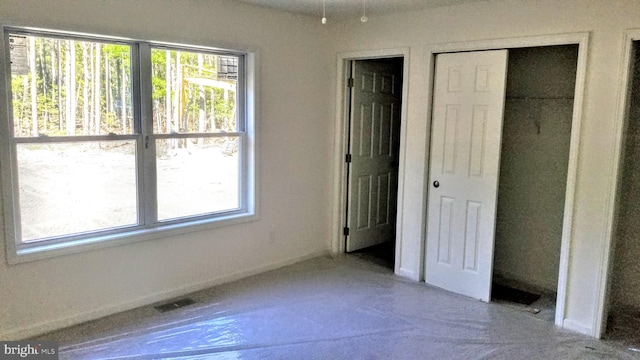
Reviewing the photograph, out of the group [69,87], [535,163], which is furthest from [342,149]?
[69,87]

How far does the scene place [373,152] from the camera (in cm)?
525

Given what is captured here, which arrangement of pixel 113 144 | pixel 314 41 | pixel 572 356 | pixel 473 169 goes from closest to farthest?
pixel 572 356, pixel 113 144, pixel 473 169, pixel 314 41

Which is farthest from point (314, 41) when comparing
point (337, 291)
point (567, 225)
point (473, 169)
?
point (567, 225)

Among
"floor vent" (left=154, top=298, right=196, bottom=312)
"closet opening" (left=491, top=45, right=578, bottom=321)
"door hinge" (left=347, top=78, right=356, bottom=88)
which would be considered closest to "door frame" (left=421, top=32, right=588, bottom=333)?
"closet opening" (left=491, top=45, right=578, bottom=321)

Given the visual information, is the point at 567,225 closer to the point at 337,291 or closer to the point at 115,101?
the point at 337,291

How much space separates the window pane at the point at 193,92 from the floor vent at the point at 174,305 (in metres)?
1.35

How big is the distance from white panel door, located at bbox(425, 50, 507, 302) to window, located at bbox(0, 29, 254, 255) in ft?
5.56

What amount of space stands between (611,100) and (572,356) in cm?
169

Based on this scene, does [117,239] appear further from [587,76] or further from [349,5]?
[587,76]

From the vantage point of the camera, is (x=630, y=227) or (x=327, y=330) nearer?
(x=327, y=330)

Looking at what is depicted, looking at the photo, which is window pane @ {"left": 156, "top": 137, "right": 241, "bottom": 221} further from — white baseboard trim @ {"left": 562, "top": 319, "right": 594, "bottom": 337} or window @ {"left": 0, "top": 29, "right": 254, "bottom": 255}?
white baseboard trim @ {"left": 562, "top": 319, "right": 594, "bottom": 337}

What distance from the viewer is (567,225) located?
3.41 meters

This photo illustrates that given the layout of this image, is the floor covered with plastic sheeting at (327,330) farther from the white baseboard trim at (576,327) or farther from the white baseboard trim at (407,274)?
the white baseboard trim at (407,274)

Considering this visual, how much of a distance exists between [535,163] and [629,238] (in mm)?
921
